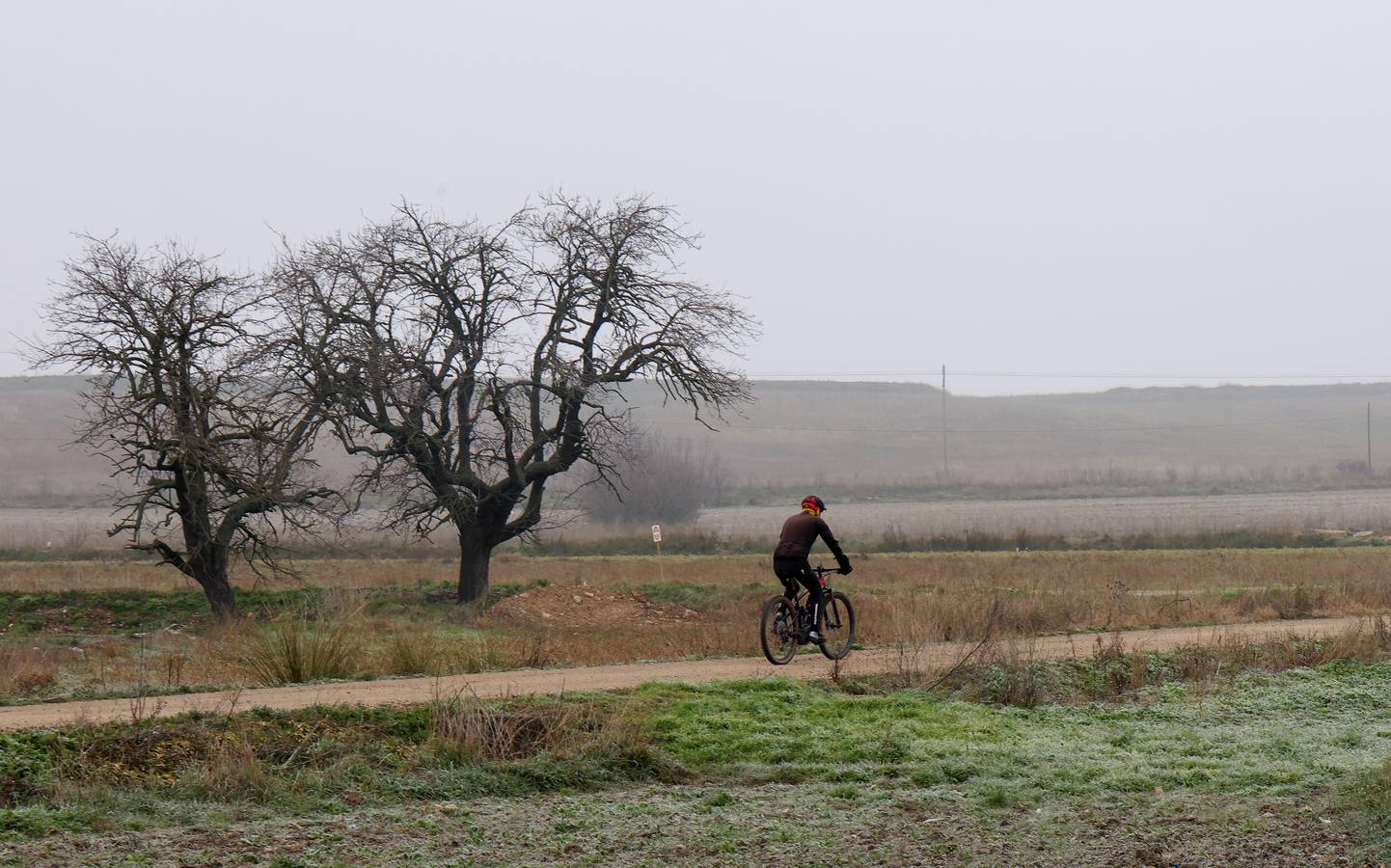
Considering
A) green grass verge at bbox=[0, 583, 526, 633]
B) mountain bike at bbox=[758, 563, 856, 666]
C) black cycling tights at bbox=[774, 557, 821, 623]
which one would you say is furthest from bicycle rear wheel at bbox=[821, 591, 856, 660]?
green grass verge at bbox=[0, 583, 526, 633]

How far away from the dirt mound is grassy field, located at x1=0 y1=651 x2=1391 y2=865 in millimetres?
15020

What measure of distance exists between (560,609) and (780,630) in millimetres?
13601

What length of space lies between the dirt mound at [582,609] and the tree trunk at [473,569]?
139 cm

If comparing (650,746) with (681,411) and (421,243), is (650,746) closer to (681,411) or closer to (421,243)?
(421,243)

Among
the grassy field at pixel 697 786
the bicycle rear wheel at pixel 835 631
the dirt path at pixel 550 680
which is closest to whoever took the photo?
the grassy field at pixel 697 786

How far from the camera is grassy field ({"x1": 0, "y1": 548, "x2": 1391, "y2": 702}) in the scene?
15.7 meters

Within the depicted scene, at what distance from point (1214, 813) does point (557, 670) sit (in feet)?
26.2

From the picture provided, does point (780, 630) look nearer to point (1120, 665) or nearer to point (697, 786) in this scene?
point (1120, 665)

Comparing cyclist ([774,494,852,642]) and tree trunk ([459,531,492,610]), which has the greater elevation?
cyclist ([774,494,852,642])

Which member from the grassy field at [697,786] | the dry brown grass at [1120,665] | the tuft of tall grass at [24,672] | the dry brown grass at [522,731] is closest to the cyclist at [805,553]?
the dry brown grass at [1120,665]

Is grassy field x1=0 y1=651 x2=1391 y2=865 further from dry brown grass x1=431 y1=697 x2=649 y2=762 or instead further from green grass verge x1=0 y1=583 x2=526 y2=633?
green grass verge x1=0 y1=583 x2=526 y2=633

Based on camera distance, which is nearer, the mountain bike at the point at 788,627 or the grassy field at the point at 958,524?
the mountain bike at the point at 788,627

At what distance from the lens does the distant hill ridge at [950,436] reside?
109 metres

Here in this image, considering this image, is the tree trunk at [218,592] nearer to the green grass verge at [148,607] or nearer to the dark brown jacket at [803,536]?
the green grass verge at [148,607]
